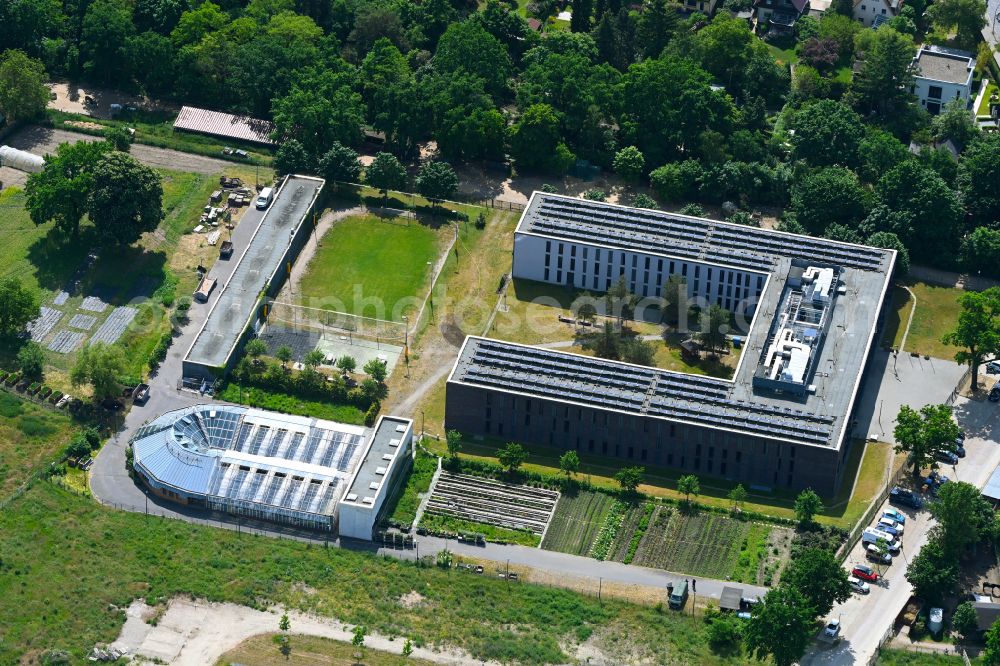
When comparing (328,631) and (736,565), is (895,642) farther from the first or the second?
(328,631)

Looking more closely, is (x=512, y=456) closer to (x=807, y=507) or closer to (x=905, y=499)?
(x=807, y=507)

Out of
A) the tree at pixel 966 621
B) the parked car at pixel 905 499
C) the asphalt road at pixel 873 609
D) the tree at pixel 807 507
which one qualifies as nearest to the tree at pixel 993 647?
the tree at pixel 966 621

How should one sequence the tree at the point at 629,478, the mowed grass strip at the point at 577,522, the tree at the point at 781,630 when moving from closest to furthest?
the tree at the point at 781,630
the mowed grass strip at the point at 577,522
the tree at the point at 629,478

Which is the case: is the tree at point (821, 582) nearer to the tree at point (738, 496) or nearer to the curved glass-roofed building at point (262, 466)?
the tree at point (738, 496)

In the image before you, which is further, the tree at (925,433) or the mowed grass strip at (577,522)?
the tree at (925,433)

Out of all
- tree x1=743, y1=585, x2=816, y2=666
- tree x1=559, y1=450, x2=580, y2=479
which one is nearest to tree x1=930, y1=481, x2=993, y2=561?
tree x1=743, y1=585, x2=816, y2=666

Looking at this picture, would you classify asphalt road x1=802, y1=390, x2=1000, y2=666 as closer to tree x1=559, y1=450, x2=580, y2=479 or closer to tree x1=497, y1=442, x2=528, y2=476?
tree x1=559, y1=450, x2=580, y2=479

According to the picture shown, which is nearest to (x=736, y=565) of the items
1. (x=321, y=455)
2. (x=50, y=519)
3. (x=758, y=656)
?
(x=758, y=656)
